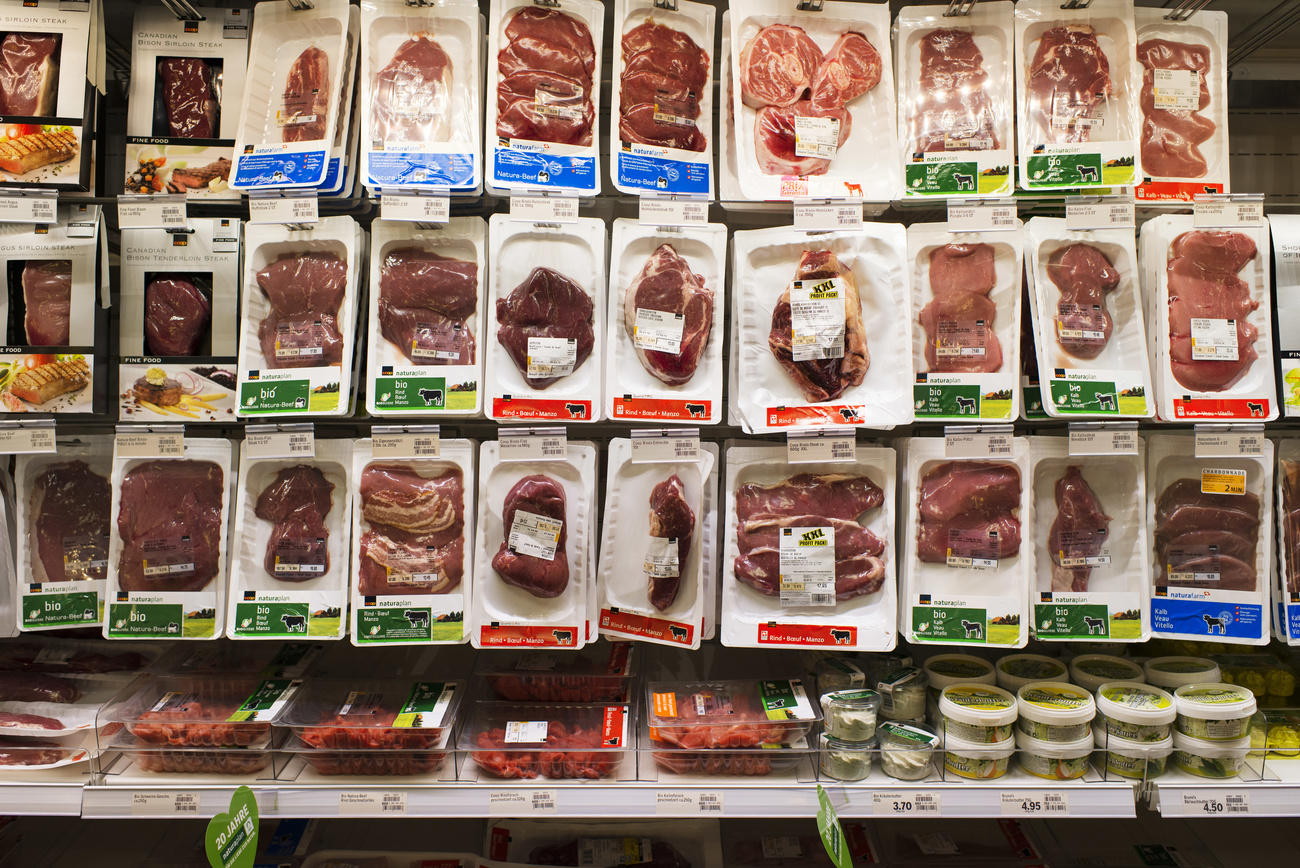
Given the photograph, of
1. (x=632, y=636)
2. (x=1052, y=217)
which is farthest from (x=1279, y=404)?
(x=632, y=636)

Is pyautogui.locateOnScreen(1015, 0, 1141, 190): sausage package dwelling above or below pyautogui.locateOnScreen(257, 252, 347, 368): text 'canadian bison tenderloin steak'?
above

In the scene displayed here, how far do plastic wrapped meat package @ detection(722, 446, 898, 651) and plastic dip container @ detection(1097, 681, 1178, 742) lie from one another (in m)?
0.50

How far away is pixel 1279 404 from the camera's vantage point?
1.90m

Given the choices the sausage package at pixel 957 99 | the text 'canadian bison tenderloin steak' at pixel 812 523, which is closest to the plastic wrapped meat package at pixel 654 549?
the text 'canadian bison tenderloin steak' at pixel 812 523

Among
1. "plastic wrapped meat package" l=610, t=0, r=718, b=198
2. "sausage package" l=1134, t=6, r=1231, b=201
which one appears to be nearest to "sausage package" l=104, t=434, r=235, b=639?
"plastic wrapped meat package" l=610, t=0, r=718, b=198

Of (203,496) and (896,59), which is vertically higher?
(896,59)

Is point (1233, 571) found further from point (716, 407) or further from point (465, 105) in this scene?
point (465, 105)

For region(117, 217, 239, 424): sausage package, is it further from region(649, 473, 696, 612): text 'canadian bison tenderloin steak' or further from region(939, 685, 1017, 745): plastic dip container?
region(939, 685, 1017, 745): plastic dip container

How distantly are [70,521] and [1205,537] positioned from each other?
2858 millimetres

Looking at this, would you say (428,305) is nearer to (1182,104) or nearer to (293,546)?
(293,546)

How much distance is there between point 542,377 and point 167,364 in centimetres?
94

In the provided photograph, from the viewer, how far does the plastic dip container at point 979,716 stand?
1727mm

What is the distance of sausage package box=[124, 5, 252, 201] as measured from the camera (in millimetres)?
1967

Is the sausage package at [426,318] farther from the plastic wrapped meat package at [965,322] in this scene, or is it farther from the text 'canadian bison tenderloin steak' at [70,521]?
the plastic wrapped meat package at [965,322]
